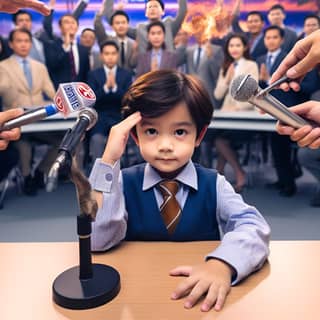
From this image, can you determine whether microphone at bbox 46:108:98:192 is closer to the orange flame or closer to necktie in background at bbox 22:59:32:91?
necktie in background at bbox 22:59:32:91

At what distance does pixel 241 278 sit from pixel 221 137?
3264 mm

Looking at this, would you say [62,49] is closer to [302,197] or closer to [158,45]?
[158,45]

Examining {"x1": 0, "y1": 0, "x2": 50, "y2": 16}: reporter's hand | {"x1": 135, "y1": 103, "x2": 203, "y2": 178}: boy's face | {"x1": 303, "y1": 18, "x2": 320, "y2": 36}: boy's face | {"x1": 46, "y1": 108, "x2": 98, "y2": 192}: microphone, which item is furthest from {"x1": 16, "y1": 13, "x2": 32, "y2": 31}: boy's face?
{"x1": 46, "y1": 108, "x2": 98, "y2": 192}: microphone

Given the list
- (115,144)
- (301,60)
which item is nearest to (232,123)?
(301,60)

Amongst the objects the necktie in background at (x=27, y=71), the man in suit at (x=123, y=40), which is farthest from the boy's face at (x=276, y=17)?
the necktie in background at (x=27, y=71)

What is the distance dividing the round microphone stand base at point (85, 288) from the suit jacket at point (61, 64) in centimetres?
355

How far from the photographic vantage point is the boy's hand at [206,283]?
795 millimetres

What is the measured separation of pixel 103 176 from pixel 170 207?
8.4 inches

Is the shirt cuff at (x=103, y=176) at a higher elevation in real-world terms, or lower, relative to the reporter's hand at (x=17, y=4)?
lower

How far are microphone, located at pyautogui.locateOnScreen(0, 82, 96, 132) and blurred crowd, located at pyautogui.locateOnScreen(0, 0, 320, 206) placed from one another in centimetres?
295

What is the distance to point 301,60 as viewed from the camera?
1.19m

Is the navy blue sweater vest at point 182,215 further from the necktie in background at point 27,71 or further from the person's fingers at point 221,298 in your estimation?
the necktie in background at point 27,71

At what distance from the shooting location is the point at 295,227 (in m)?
3.10

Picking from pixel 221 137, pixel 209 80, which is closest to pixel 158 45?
pixel 209 80
